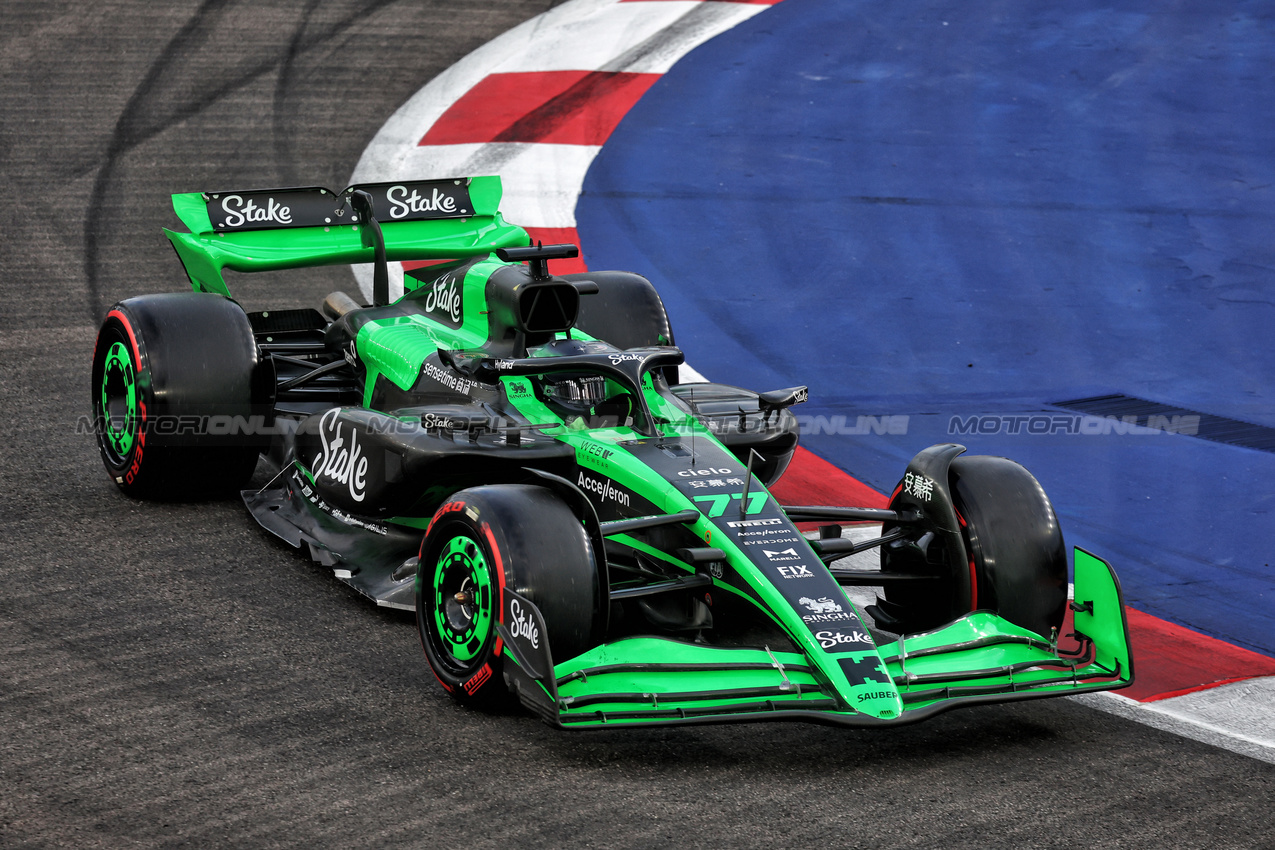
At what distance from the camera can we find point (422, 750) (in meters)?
4.99

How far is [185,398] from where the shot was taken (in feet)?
23.8

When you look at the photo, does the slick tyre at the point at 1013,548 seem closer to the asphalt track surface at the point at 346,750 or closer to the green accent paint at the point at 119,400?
the asphalt track surface at the point at 346,750

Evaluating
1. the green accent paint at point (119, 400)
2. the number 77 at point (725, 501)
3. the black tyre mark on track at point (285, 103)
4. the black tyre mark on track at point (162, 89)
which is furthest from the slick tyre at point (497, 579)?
the black tyre mark on track at point (285, 103)

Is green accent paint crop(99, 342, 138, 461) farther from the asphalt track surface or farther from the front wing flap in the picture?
the front wing flap

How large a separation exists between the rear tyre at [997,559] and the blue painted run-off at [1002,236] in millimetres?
1438

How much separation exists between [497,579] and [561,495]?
0.47 meters

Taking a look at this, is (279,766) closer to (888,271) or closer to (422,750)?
(422,750)

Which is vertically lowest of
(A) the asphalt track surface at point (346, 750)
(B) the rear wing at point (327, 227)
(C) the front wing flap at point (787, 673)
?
(A) the asphalt track surface at point (346, 750)

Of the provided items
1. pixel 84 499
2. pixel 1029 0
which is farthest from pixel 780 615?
pixel 1029 0

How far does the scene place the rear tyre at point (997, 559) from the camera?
219 inches

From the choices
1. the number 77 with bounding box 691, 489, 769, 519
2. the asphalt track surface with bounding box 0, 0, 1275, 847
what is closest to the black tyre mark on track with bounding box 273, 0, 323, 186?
the asphalt track surface with bounding box 0, 0, 1275, 847

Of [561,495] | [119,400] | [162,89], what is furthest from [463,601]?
[162,89]

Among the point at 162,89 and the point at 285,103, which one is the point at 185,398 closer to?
the point at 285,103

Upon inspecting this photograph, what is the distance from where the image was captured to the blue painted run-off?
845 cm
